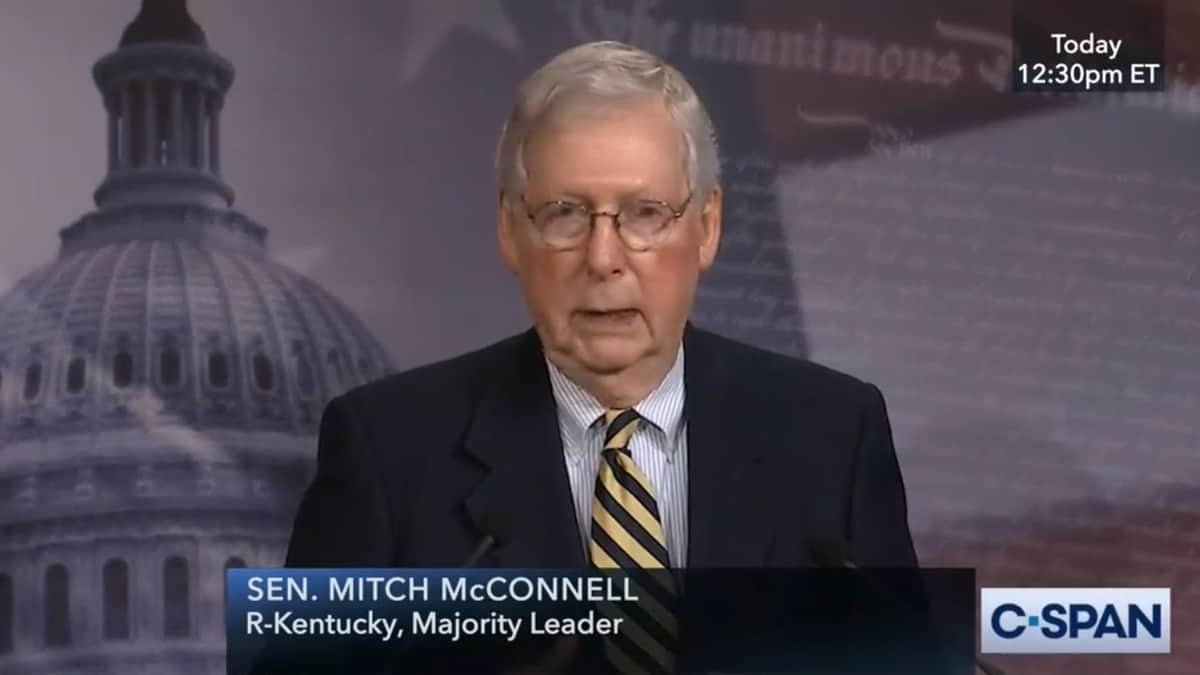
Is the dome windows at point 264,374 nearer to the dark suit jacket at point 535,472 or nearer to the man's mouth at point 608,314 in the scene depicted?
the dark suit jacket at point 535,472

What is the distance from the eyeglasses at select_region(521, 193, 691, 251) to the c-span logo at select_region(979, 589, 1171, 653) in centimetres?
67

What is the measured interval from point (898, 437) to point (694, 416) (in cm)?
29

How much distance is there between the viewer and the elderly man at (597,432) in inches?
88.2

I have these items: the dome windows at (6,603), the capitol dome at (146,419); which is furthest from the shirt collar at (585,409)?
the dome windows at (6,603)

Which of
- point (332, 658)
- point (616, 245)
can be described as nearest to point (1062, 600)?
point (616, 245)

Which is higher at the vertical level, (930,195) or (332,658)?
(930,195)

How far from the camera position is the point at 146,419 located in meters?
2.36

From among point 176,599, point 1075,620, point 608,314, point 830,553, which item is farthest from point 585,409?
point 1075,620

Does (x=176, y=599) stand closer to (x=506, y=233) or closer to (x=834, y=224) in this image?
(x=506, y=233)

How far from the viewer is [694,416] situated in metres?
2.30

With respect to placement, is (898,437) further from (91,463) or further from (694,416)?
(91,463)

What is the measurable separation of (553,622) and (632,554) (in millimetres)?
136

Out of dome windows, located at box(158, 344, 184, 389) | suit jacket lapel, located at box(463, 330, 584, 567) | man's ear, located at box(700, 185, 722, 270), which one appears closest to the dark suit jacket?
suit jacket lapel, located at box(463, 330, 584, 567)

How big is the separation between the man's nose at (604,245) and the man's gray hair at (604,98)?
0.40 ft
